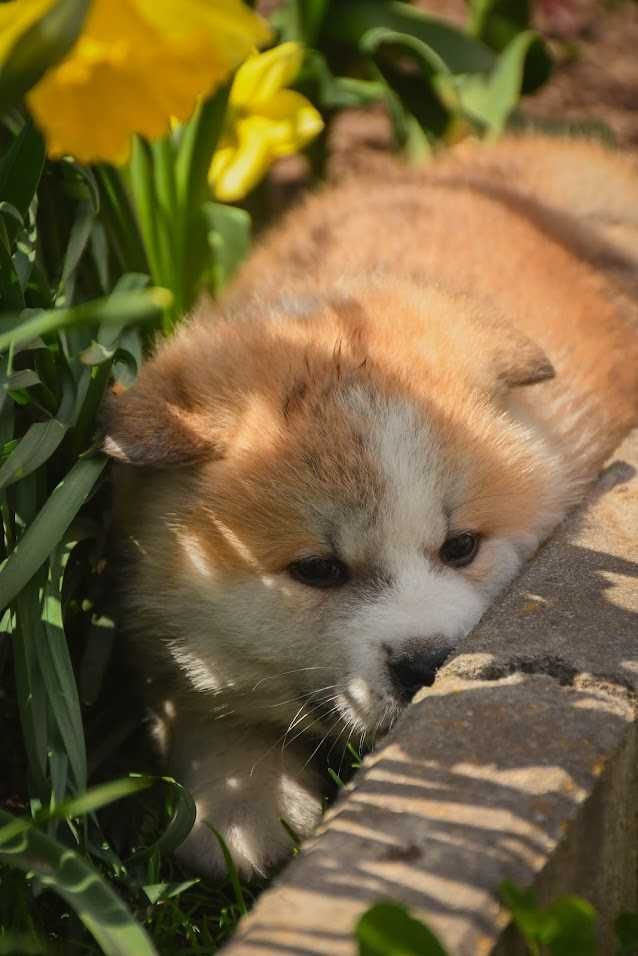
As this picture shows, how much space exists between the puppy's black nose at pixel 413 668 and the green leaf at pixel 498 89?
265 cm

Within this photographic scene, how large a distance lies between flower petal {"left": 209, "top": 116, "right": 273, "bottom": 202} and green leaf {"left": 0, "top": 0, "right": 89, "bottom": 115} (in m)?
2.70

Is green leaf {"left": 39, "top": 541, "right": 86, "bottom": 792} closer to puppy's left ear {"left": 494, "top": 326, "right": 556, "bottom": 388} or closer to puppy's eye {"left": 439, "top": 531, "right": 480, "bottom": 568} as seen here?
puppy's eye {"left": 439, "top": 531, "right": 480, "bottom": 568}

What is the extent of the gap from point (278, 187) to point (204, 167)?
192cm

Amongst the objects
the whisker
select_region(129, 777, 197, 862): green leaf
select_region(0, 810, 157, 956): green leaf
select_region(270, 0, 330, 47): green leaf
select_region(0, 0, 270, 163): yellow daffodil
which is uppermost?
select_region(0, 0, 270, 163): yellow daffodil

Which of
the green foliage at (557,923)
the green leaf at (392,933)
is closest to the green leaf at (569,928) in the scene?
the green foliage at (557,923)

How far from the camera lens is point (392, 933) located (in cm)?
151

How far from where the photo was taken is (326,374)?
8.44 ft

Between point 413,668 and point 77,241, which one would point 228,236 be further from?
point 413,668

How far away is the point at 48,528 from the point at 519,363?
3.41ft

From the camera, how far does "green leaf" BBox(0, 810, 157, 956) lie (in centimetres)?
169

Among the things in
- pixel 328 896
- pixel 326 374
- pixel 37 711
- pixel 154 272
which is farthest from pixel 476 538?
pixel 154 272

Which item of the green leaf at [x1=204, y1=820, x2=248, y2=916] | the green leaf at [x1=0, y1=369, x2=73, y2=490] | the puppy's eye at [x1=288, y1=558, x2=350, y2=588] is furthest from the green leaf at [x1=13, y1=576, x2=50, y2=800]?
the puppy's eye at [x1=288, y1=558, x2=350, y2=588]

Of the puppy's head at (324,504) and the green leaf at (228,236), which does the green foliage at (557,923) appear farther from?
the green leaf at (228,236)

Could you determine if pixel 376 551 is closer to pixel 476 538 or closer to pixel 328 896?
pixel 476 538
